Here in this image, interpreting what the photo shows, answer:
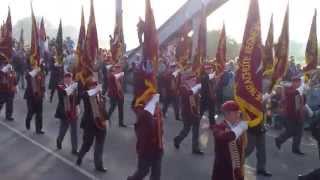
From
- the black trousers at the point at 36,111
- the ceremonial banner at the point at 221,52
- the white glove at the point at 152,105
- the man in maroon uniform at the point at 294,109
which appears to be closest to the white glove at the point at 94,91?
the white glove at the point at 152,105

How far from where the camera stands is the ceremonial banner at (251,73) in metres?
10.4

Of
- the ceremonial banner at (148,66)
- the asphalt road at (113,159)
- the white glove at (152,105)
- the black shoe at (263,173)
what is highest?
the ceremonial banner at (148,66)

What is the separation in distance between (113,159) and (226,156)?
537 cm

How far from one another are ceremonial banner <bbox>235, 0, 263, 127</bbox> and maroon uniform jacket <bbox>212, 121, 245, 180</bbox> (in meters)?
2.34

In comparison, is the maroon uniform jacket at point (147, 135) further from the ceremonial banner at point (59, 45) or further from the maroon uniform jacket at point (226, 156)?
the ceremonial banner at point (59, 45)

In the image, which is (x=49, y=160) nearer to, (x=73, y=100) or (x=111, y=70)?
(x=73, y=100)

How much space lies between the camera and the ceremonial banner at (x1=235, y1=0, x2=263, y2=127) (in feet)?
34.0

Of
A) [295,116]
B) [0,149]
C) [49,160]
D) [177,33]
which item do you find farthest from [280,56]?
[177,33]

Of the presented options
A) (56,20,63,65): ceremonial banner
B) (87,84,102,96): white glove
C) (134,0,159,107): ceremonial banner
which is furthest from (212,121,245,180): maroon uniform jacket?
(56,20,63,65): ceremonial banner

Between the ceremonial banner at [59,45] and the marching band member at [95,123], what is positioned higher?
the ceremonial banner at [59,45]

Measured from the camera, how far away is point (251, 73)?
10.4 meters

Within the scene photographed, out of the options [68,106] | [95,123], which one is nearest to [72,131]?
[68,106]

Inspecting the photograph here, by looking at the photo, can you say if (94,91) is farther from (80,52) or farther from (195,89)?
(195,89)

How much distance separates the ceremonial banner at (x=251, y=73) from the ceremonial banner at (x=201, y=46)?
401 cm
